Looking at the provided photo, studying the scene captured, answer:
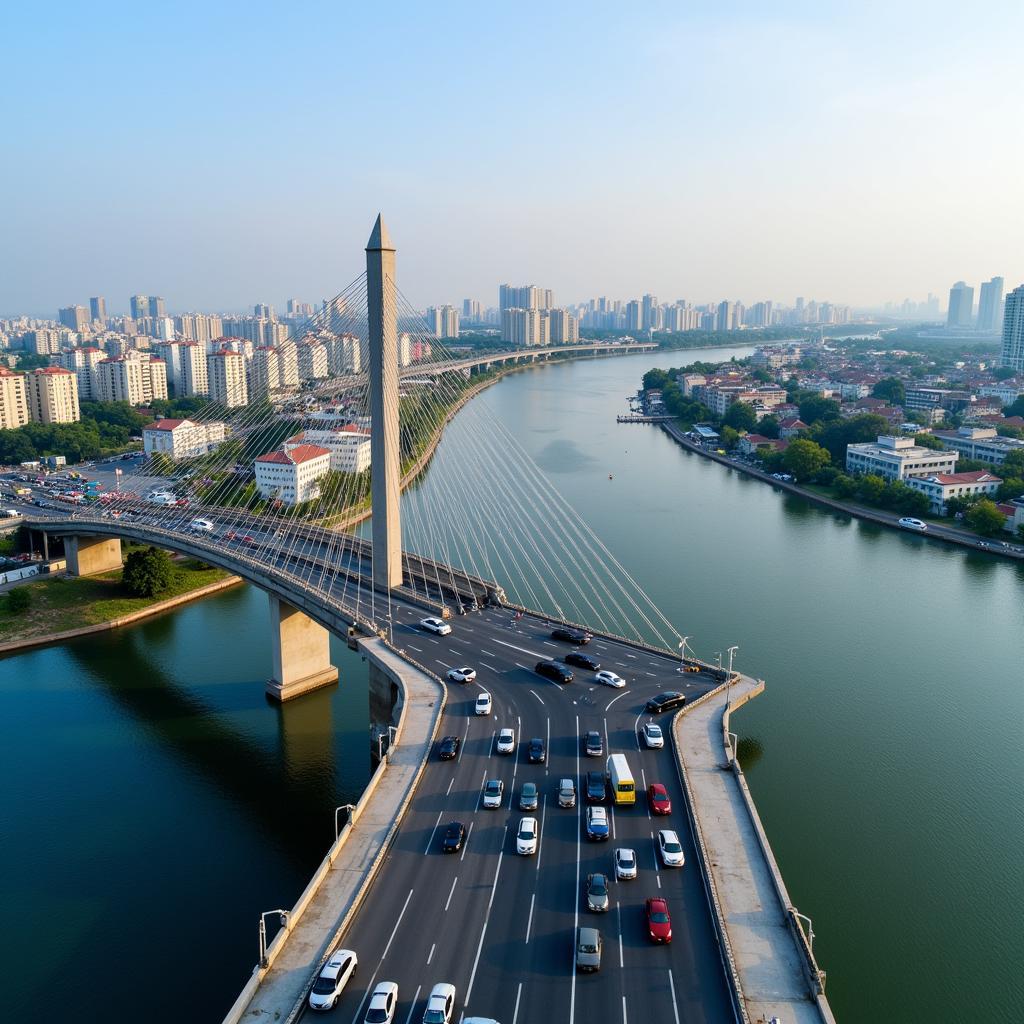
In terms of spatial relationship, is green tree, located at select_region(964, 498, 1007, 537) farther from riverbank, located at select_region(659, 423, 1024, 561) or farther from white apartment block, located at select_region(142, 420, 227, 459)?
white apartment block, located at select_region(142, 420, 227, 459)

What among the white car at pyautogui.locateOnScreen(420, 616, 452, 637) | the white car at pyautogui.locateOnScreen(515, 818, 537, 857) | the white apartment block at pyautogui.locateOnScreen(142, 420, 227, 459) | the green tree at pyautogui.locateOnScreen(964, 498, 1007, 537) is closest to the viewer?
the white car at pyautogui.locateOnScreen(515, 818, 537, 857)

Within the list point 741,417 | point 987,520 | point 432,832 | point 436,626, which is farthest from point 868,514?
point 432,832

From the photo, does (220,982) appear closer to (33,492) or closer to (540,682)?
(540,682)

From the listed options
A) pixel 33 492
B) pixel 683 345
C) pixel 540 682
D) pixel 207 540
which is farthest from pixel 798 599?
pixel 683 345

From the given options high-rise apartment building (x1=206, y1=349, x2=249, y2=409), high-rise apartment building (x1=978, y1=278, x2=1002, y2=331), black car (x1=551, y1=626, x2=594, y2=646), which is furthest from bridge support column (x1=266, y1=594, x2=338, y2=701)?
high-rise apartment building (x1=978, y1=278, x2=1002, y2=331)

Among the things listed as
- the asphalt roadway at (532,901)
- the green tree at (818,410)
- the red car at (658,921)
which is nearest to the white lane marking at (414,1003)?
the asphalt roadway at (532,901)

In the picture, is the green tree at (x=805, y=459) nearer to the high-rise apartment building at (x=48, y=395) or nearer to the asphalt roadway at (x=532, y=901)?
the asphalt roadway at (x=532, y=901)
